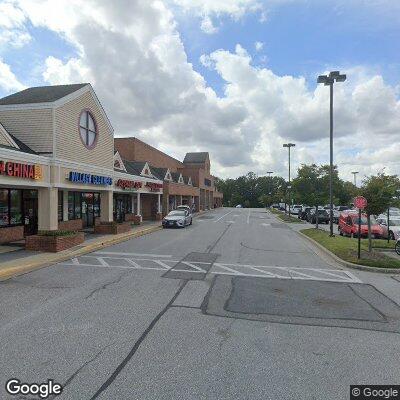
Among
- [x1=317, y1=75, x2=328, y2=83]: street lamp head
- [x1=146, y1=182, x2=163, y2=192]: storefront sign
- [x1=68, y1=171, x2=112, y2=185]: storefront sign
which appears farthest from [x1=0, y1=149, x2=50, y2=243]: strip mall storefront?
[x1=317, y1=75, x2=328, y2=83]: street lamp head

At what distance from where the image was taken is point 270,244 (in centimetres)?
1973

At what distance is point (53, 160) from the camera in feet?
55.1

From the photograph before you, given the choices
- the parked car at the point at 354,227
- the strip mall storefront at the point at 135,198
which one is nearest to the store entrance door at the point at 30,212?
the strip mall storefront at the point at 135,198

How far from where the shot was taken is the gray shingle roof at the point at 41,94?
59.9 ft

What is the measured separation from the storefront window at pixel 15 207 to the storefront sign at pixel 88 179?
318 cm

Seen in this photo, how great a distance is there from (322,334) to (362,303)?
2.61 m

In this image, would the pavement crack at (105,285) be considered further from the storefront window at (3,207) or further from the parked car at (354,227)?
the parked car at (354,227)

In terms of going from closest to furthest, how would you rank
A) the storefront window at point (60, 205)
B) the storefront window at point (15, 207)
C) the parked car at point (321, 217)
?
the storefront window at point (15, 207) → the storefront window at point (60, 205) → the parked car at point (321, 217)

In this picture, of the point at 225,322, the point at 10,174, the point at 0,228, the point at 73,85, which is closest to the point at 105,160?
the point at 73,85

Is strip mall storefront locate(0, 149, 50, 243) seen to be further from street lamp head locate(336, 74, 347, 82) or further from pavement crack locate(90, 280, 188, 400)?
street lamp head locate(336, 74, 347, 82)

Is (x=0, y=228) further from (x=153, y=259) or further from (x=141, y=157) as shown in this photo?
(x=141, y=157)

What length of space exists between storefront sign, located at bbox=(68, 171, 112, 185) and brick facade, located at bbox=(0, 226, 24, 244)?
3768 mm

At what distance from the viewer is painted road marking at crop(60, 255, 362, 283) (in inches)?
448

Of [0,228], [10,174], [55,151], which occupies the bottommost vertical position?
[0,228]
